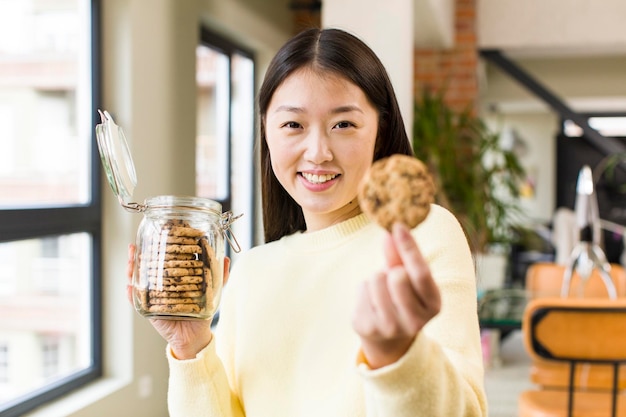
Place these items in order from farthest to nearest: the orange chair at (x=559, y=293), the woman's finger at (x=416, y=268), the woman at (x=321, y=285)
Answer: the orange chair at (x=559, y=293), the woman at (x=321, y=285), the woman's finger at (x=416, y=268)

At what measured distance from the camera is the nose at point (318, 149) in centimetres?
93

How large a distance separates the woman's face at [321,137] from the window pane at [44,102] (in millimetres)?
2118

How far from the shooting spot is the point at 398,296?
62 cm

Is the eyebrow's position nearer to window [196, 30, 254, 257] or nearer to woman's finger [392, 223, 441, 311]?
woman's finger [392, 223, 441, 311]

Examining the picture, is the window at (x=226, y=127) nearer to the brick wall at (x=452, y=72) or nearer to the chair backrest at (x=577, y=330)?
the brick wall at (x=452, y=72)

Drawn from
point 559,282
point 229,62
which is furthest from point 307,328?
point 229,62

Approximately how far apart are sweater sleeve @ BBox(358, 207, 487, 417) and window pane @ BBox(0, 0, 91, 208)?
2274mm

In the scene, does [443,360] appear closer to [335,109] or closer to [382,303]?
[382,303]

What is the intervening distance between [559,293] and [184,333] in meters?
3.18

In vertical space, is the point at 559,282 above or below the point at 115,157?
below

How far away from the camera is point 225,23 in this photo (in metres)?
4.91

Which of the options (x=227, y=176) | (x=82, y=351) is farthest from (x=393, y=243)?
(x=227, y=176)

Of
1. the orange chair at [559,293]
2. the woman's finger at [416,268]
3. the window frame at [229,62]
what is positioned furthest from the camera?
the window frame at [229,62]

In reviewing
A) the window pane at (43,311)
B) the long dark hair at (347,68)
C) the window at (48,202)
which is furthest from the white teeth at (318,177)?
the window pane at (43,311)
